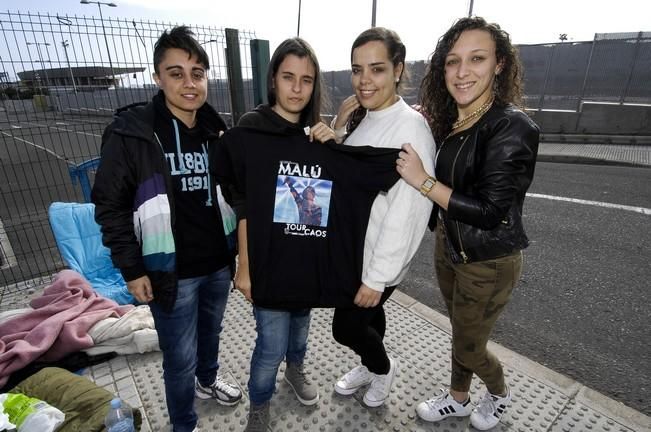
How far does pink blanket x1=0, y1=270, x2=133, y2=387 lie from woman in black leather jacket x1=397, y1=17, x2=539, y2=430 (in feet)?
8.98

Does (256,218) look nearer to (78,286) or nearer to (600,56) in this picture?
(78,286)

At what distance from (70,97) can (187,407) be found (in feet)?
23.0

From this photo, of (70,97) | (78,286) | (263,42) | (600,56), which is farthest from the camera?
(600,56)

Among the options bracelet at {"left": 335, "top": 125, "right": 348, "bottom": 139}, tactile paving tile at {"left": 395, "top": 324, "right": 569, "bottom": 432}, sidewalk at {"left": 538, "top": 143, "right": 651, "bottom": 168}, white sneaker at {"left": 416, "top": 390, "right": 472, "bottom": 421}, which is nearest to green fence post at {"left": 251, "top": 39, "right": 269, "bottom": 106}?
bracelet at {"left": 335, "top": 125, "right": 348, "bottom": 139}

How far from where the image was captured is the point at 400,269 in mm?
1861

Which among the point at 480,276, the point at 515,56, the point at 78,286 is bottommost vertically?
the point at 78,286

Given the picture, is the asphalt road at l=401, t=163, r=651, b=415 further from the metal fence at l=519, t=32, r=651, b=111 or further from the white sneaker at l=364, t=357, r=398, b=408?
the metal fence at l=519, t=32, r=651, b=111

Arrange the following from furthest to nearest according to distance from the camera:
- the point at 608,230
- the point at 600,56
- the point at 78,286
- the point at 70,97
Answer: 1. the point at 600,56
2. the point at 70,97
3. the point at 608,230
4. the point at 78,286

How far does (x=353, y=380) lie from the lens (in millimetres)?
2576

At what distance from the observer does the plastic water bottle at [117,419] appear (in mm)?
1963

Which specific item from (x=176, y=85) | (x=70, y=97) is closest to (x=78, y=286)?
(x=176, y=85)

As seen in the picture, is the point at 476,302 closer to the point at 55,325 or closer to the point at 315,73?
the point at 315,73

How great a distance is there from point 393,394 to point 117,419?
171 cm

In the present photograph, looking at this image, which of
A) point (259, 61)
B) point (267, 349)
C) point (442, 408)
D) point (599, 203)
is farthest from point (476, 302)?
point (599, 203)
